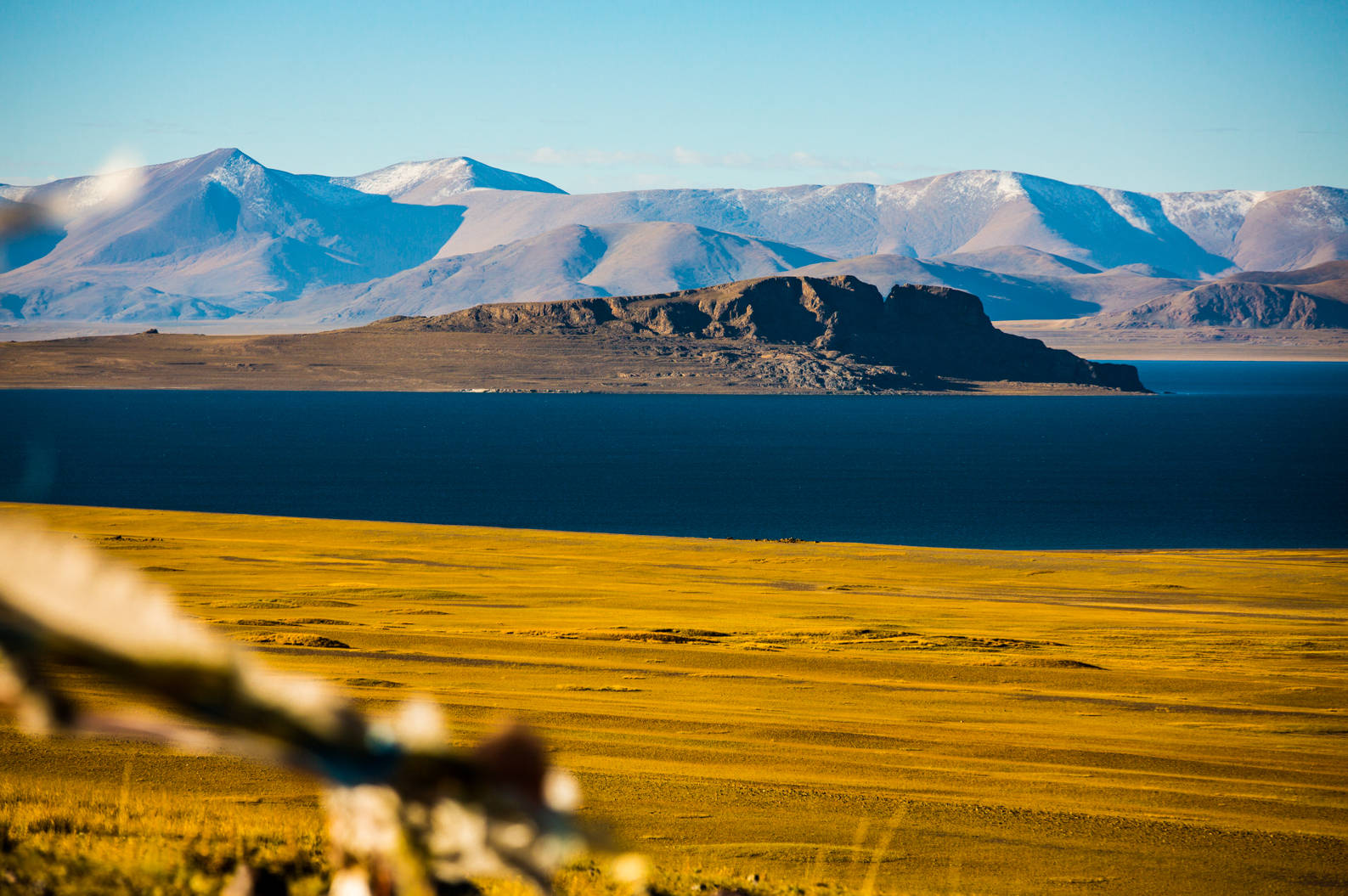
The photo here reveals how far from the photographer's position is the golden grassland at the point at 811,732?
790cm

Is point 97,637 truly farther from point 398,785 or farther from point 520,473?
point 520,473

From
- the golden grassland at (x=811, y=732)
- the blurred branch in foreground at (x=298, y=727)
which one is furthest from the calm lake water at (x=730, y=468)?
the blurred branch in foreground at (x=298, y=727)

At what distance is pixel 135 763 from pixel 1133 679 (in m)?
13.2

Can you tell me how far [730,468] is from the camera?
91125 millimetres

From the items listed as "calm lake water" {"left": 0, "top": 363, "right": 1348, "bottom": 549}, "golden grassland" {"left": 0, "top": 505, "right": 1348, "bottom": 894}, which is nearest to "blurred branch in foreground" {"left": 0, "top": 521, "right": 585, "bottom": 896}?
"golden grassland" {"left": 0, "top": 505, "right": 1348, "bottom": 894}

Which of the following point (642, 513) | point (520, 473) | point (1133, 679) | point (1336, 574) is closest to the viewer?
point (1133, 679)

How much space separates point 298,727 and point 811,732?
1205 cm

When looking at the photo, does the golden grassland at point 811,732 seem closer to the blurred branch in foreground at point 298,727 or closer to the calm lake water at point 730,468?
the blurred branch in foreground at point 298,727

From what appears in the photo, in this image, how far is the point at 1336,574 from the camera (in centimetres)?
3741

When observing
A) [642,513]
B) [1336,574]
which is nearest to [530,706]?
[1336,574]

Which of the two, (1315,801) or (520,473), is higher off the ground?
(1315,801)

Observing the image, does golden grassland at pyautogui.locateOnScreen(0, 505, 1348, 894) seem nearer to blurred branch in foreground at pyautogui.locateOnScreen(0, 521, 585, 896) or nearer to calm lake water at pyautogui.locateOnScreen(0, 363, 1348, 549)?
blurred branch in foreground at pyautogui.locateOnScreen(0, 521, 585, 896)

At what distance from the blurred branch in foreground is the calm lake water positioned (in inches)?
1090

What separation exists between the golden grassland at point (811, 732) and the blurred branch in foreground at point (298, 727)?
71.8 inches
